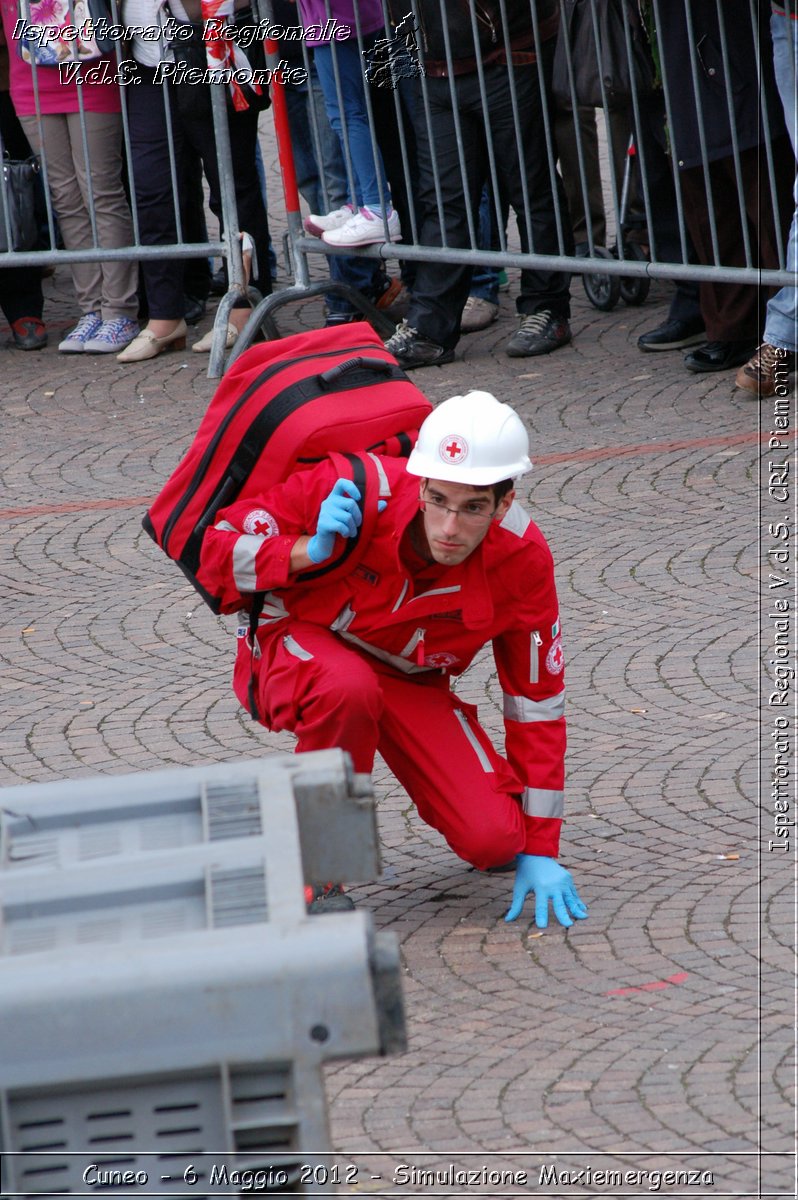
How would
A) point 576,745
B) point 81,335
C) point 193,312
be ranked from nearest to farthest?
point 576,745
point 81,335
point 193,312

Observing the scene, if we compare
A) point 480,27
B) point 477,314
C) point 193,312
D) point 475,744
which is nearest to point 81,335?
point 193,312

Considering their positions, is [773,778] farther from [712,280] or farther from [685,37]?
[685,37]

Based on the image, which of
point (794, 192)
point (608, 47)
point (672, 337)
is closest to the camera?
point (794, 192)

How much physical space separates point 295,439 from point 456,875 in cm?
119

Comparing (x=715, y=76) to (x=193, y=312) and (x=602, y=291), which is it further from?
(x=193, y=312)

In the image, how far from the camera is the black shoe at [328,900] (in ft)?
12.5

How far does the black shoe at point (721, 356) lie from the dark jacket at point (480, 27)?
5.08 feet

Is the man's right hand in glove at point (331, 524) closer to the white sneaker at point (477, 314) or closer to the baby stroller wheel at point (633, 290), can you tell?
the white sneaker at point (477, 314)

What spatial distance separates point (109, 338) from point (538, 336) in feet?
7.43

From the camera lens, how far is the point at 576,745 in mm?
4664

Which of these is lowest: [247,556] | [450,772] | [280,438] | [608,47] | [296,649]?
[450,772]

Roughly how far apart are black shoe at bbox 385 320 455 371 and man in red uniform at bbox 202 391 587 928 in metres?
4.07

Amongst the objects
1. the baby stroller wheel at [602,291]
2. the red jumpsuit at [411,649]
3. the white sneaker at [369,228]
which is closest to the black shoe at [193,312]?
the white sneaker at [369,228]

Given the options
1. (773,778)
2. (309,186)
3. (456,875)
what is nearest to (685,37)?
(309,186)
